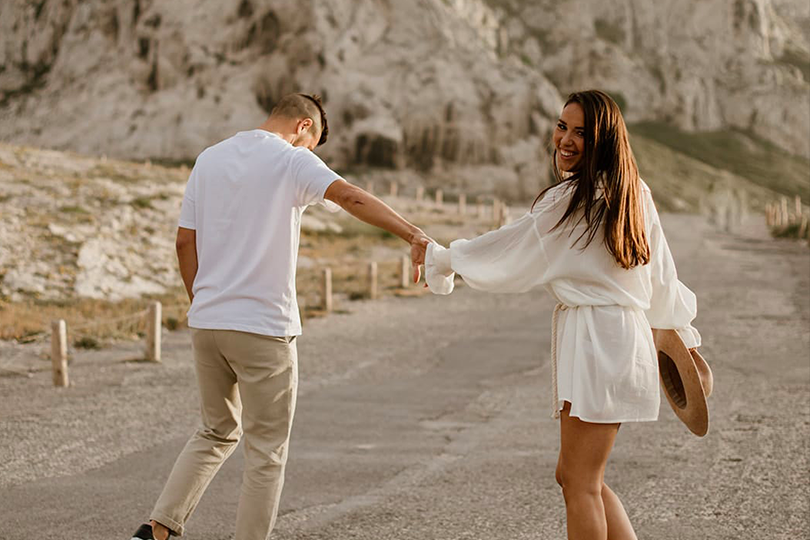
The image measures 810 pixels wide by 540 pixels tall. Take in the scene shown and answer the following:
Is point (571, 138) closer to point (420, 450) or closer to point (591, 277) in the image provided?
point (591, 277)

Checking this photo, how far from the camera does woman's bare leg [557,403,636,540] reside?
137 inches

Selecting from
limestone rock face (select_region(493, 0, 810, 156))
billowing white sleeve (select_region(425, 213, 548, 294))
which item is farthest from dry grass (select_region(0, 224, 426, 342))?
limestone rock face (select_region(493, 0, 810, 156))

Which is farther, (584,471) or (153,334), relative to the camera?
(153,334)

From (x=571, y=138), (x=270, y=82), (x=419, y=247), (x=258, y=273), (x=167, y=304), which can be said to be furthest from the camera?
(x=270, y=82)

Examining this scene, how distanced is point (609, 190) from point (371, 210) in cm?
96

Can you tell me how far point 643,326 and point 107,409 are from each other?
642cm

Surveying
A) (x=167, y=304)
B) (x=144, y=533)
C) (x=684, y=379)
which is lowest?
(x=167, y=304)

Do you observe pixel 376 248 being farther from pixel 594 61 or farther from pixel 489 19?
pixel 594 61

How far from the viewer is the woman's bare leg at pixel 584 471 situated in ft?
11.4

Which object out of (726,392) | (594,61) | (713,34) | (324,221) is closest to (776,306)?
(726,392)

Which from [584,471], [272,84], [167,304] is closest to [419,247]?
[584,471]

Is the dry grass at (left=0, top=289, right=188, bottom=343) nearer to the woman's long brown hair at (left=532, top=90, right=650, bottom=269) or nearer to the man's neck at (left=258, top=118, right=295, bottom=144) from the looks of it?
the man's neck at (left=258, top=118, right=295, bottom=144)

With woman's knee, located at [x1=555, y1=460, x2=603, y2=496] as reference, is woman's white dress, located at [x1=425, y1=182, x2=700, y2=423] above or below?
above

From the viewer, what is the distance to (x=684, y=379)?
375cm
